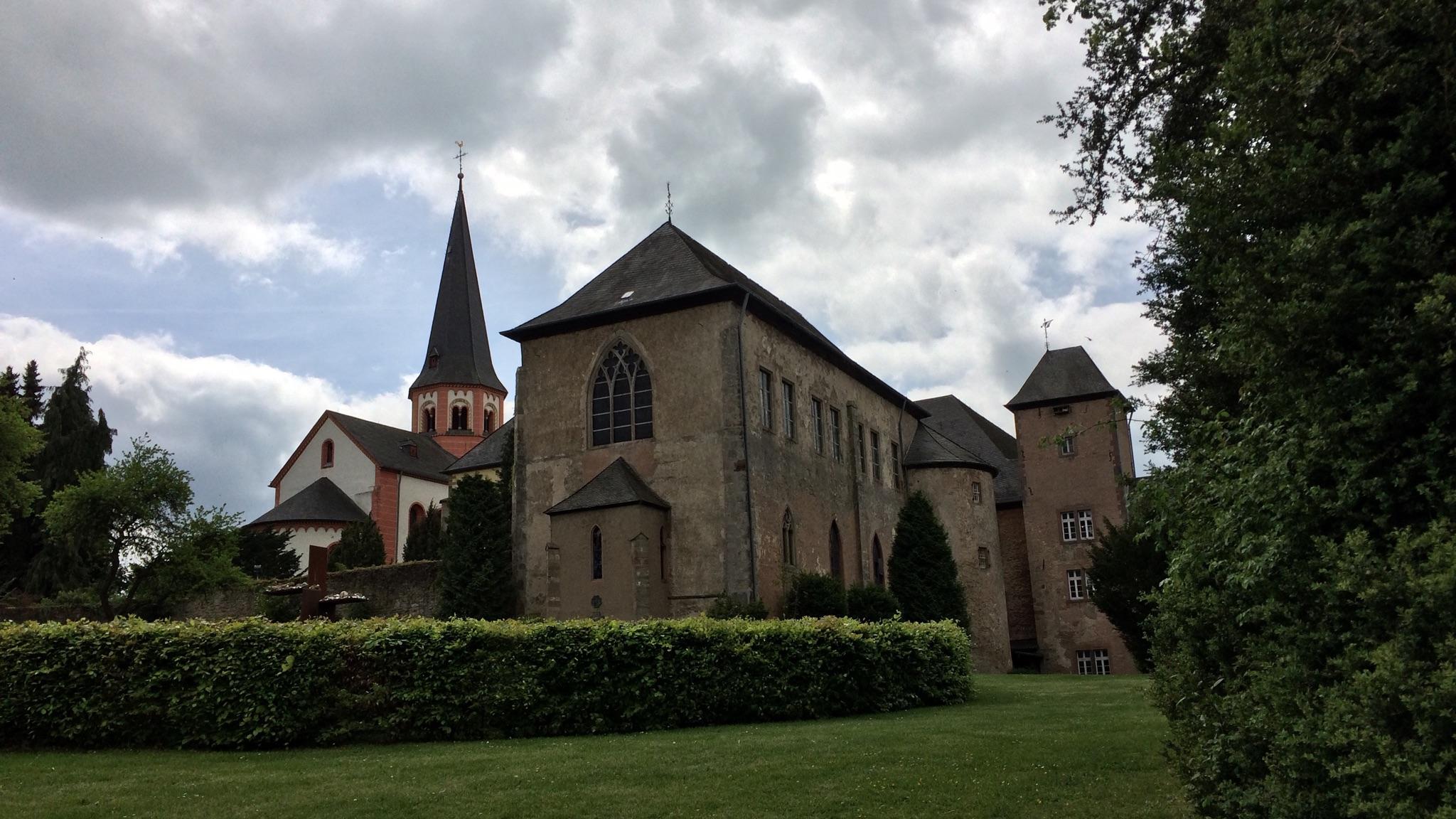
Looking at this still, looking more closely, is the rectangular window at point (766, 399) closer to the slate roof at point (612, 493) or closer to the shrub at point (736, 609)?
the slate roof at point (612, 493)

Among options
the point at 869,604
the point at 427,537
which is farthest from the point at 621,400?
the point at 427,537

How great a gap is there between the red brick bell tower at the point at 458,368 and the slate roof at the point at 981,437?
31.8 m

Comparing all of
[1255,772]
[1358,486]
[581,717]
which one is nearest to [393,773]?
[581,717]

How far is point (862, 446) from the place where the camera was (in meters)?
33.3

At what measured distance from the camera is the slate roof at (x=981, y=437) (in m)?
41.9

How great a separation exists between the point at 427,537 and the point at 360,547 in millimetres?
3099

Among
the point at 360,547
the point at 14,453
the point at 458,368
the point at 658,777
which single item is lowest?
the point at 658,777

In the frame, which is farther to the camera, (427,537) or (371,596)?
(427,537)

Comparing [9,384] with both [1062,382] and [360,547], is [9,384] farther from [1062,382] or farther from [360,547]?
[1062,382]

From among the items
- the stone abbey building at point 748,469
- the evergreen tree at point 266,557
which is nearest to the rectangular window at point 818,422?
the stone abbey building at point 748,469

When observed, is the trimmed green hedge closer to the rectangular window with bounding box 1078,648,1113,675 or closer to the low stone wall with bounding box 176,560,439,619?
the low stone wall with bounding box 176,560,439,619

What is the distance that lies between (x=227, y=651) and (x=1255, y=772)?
450 inches

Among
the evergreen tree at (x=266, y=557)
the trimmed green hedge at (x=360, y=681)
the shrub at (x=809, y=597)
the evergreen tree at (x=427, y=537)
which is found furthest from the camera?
the evergreen tree at (x=266, y=557)

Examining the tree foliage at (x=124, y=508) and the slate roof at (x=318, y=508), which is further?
the slate roof at (x=318, y=508)
